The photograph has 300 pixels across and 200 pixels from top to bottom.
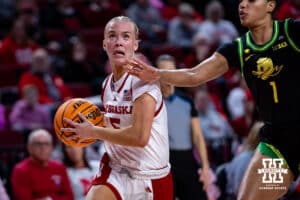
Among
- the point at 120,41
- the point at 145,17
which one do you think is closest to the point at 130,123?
the point at 120,41

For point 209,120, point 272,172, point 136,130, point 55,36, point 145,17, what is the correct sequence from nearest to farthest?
point 136,130 → point 272,172 → point 209,120 → point 55,36 → point 145,17

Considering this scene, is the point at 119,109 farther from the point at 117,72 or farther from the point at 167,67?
the point at 167,67

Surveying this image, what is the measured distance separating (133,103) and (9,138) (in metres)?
4.86

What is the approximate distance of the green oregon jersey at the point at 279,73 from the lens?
209 inches

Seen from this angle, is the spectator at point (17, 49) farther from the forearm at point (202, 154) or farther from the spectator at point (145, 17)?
the forearm at point (202, 154)

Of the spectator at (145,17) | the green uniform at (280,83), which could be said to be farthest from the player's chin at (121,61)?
the spectator at (145,17)

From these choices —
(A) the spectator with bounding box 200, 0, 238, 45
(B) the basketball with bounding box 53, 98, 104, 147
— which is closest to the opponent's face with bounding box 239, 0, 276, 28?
(B) the basketball with bounding box 53, 98, 104, 147

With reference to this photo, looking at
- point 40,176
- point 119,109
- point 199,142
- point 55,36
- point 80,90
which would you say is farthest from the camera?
point 55,36

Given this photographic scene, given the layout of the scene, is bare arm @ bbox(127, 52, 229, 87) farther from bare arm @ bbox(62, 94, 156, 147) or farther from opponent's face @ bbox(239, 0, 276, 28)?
bare arm @ bbox(62, 94, 156, 147)

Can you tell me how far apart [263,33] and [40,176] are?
316cm

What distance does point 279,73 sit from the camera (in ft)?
17.4

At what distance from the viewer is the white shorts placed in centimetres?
504

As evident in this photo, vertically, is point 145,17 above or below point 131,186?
above

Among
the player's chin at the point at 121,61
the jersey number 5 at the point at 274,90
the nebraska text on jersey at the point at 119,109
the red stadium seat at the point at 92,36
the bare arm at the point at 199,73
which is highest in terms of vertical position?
the red stadium seat at the point at 92,36
